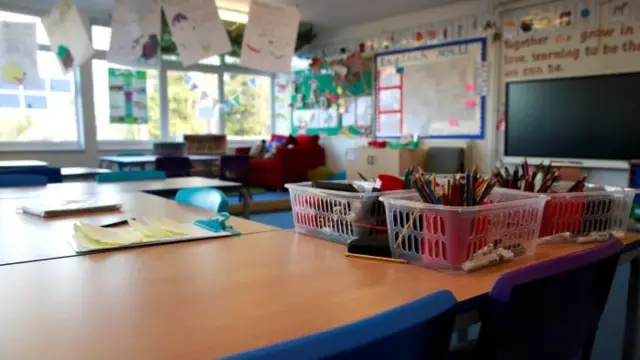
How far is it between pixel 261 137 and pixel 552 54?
4917 millimetres

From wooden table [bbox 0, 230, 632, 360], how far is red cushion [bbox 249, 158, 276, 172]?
582cm

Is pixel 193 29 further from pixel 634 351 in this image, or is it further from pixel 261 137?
pixel 261 137

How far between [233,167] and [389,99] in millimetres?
2418

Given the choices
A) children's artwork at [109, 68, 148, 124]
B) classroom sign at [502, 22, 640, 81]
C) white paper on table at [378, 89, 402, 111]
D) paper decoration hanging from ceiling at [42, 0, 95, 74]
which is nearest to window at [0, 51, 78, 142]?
children's artwork at [109, 68, 148, 124]

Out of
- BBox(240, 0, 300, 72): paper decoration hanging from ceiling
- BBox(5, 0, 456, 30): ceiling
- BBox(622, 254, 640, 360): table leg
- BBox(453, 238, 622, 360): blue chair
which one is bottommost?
BBox(622, 254, 640, 360): table leg

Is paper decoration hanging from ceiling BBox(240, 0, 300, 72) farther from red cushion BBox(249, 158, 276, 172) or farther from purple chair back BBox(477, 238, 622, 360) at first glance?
purple chair back BBox(477, 238, 622, 360)

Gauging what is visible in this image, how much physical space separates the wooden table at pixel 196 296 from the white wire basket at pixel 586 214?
2.7 inches

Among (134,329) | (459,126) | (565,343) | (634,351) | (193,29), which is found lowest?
(634,351)

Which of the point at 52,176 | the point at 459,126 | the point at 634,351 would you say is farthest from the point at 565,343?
the point at 459,126

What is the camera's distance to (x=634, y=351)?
134 centimetres

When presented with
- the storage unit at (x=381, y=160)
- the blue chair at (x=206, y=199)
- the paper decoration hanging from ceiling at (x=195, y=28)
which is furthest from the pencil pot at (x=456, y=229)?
the storage unit at (x=381, y=160)

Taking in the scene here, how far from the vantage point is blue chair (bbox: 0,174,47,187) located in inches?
109

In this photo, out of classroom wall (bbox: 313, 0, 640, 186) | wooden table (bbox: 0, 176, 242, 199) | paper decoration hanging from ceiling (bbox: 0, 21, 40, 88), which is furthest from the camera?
paper decoration hanging from ceiling (bbox: 0, 21, 40, 88)

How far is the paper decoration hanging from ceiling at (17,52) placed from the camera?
19.1 ft
